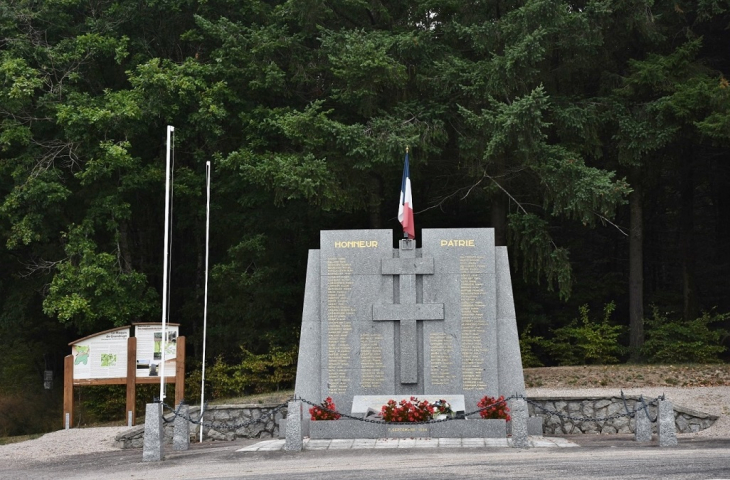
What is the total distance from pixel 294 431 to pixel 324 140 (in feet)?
31.2

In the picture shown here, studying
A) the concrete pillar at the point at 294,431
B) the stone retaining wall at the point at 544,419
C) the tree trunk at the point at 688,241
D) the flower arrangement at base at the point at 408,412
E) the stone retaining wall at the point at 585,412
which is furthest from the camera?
the tree trunk at the point at 688,241

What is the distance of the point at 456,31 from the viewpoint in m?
23.0

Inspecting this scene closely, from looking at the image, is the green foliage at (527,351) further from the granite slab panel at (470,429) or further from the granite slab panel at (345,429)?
the granite slab panel at (345,429)

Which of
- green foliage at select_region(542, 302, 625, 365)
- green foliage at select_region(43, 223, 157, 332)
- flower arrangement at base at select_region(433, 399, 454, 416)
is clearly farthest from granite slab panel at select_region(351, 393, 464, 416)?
green foliage at select_region(43, 223, 157, 332)

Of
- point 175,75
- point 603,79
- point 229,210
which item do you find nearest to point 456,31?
point 603,79

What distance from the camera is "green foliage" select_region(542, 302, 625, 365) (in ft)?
80.3

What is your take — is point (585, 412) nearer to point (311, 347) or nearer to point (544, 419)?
point (544, 419)

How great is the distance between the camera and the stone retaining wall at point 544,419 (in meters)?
17.4

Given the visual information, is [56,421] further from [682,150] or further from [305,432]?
[682,150]

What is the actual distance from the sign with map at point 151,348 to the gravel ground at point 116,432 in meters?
1.42

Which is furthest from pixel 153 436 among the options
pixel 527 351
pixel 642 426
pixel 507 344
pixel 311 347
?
pixel 527 351

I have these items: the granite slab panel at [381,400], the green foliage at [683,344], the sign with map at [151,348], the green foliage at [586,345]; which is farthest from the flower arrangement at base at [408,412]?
the green foliage at [683,344]

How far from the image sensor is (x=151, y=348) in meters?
19.7

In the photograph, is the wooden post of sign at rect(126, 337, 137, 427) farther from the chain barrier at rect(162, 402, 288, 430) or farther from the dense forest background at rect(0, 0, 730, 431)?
the dense forest background at rect(0, 0, 730, 431)
